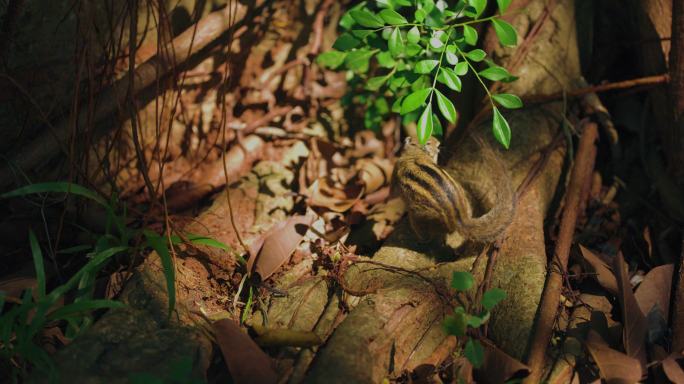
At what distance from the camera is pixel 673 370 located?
2578mm

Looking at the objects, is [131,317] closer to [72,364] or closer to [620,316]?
[72,364]

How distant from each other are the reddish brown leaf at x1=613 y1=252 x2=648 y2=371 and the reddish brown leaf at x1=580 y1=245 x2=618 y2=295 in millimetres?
70

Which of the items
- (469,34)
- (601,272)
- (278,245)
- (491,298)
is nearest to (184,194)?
(278,245)

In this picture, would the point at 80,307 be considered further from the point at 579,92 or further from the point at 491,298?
the point at 579,92

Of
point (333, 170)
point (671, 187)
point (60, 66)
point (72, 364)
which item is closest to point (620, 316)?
point (671, 187)

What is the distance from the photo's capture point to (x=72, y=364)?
230 cm

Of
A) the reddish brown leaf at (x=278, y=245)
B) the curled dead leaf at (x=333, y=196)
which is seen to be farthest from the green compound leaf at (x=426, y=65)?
the reddish brown leaf at (x=278, y=245)

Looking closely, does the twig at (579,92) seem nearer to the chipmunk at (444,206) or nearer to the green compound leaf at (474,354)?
the chipmunk at (444,206)

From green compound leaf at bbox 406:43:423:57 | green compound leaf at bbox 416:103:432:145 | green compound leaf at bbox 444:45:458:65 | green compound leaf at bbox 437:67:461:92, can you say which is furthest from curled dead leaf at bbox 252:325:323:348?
green compound leaf at bbox 406:43:423:57

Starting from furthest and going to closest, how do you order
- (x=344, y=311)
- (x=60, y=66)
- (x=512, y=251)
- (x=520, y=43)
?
→ 1. (x=520, y=43)
2. (x=60, y=66)
3. (x=512, y=251)
4. (x=344, y=311)

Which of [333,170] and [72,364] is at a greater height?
[72,364]

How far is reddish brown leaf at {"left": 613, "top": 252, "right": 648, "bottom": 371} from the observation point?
2646mm

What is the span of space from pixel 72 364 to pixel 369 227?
1.78m

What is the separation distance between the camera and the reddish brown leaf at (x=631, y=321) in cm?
265
